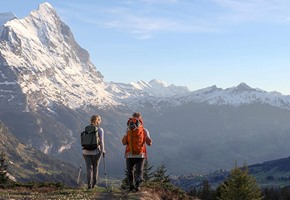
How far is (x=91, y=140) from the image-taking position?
26969 millimetres

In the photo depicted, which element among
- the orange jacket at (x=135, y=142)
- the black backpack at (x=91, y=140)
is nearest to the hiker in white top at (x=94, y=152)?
the black backpack at (x=91, y=140)

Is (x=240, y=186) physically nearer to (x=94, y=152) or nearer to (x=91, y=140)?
(x=94, y=152)

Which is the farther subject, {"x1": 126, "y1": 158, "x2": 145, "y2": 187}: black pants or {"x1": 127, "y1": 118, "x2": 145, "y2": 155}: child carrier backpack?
{"x1": 126, "y1": 158, "x2": 145, "y2": 187}: black pants

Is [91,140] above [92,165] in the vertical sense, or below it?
above

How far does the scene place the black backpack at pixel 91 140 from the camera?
88.2ft

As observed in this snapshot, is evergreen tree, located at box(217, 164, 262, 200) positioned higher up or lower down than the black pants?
lower down

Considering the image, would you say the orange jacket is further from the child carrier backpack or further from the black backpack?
the black backpack

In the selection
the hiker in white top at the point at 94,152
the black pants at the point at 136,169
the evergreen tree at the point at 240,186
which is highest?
the hiker in white top at the point at 94,152

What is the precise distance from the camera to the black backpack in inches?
1059

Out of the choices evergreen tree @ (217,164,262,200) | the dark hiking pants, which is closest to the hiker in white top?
the dark hiking pants

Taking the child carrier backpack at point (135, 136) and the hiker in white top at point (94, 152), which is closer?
the child carrier backpack at point (135, 136)

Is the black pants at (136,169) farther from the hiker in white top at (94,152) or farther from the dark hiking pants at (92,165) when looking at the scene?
the dark hiking pants at (92,165)

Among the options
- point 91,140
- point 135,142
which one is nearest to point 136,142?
point 135,142

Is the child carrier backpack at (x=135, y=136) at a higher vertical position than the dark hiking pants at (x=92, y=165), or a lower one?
higher
